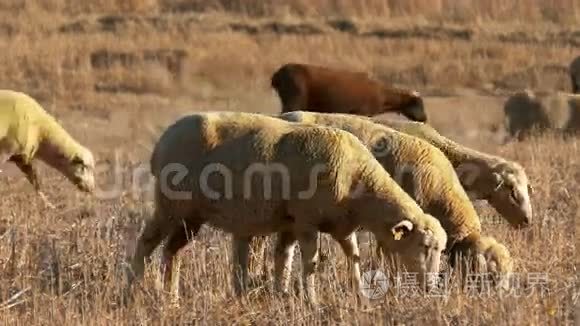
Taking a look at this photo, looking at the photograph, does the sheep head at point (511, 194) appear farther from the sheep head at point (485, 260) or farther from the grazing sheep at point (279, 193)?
the grazing sheep at point (279, 193)

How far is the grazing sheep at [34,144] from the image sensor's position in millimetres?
13727

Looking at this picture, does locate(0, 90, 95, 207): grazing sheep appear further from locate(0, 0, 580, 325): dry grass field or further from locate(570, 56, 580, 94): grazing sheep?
locate(570, 56, 580, 94): grazing sheep

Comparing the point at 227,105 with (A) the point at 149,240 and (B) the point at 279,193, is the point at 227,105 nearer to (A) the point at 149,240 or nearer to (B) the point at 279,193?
(A) the point at 149,240

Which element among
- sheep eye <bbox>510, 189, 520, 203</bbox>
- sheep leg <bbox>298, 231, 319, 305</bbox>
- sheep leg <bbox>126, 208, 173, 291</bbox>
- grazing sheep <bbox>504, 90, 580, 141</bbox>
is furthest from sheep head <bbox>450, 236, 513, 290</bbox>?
grazing sheep <bbox>504, 90, 580, 141</bbox>

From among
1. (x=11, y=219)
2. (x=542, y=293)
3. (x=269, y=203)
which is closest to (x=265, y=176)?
(x=269, y=203)

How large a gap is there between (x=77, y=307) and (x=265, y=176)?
52.0 inches

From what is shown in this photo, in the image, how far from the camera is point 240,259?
28.2 ft

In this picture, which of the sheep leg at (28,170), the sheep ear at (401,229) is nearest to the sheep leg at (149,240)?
the sheep ear at (401,229)

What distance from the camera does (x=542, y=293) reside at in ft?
24.9

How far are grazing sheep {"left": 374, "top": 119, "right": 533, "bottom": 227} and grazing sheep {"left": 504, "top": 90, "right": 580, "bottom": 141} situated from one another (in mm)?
11553

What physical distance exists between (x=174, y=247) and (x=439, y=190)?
5.63ft

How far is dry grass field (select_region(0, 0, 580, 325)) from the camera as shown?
24.7 ft

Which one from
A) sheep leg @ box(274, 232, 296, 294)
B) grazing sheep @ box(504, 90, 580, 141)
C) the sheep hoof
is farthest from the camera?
grazing sheep @ box(504, 90, 580, 141)

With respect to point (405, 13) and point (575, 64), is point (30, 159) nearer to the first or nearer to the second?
point (575, 64)
